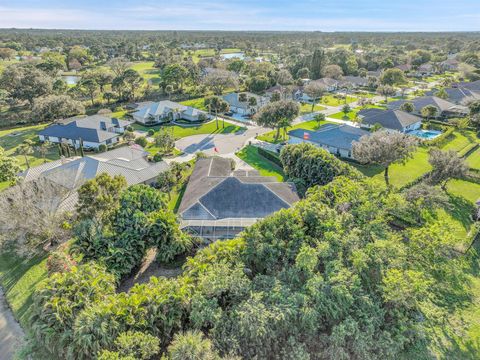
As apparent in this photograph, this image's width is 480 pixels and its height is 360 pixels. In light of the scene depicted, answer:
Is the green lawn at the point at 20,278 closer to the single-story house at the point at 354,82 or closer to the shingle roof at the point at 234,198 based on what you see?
the shingle roof at the point at 234,198

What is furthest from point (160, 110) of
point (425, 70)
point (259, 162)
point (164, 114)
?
point (425, 70)

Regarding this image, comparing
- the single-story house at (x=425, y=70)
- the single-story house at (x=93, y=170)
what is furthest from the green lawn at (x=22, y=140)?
the single-story house at (x=425, y=70)

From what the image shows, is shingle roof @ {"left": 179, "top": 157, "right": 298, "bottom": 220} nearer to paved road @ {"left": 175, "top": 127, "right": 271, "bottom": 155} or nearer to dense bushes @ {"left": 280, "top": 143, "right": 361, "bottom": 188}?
dense bushes @ {"left": 280, "top": 143, "right": 361, "bottom": 188}

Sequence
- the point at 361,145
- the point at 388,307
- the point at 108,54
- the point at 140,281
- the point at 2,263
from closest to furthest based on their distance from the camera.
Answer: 1. the point at 388,307
2. the point at 140,281
3. the point at 2,263
4. the point at 361,145
5. the point at 108,54

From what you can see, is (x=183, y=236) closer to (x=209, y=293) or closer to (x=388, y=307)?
(x=209, y=293)

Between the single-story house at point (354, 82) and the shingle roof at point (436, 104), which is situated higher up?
the shingle roof at point (436, 104)

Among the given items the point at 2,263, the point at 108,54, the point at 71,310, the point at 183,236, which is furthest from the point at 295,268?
the point at 108,54
